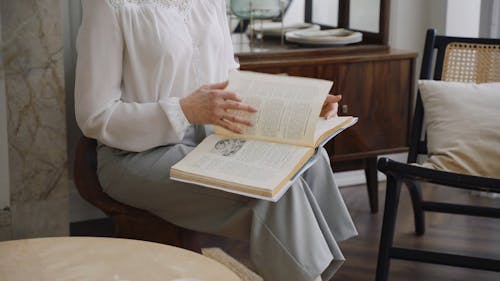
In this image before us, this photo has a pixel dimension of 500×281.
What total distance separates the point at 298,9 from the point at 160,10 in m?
1.24

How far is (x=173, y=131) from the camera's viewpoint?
2.10 metres

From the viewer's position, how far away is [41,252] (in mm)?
1473

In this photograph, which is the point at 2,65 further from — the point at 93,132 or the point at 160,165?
the point at 160,165

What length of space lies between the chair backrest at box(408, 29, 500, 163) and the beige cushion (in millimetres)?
93

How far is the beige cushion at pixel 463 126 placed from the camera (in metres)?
2.46

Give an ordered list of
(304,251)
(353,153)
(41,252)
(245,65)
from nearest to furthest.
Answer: (41,252)
(304,251)
(245,65)
(353,153)

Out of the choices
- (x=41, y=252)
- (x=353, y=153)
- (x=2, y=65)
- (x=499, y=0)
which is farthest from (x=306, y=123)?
(x=499, y=0)

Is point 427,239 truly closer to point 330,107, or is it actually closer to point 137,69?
point 330,107

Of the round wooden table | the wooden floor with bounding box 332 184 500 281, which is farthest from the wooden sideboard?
the round wooden table

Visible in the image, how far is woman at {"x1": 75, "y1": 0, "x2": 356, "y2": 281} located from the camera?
1912mm

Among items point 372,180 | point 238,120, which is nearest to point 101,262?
point 238,120

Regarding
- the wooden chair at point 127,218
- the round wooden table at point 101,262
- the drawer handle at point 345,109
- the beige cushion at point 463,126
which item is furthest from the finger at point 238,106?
the drawer handle at point 345,109

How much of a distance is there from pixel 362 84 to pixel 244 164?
1.28 metres

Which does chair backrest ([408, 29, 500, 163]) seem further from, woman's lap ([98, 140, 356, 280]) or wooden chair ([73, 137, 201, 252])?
wooden chair ([73, 137, 201, 252])
